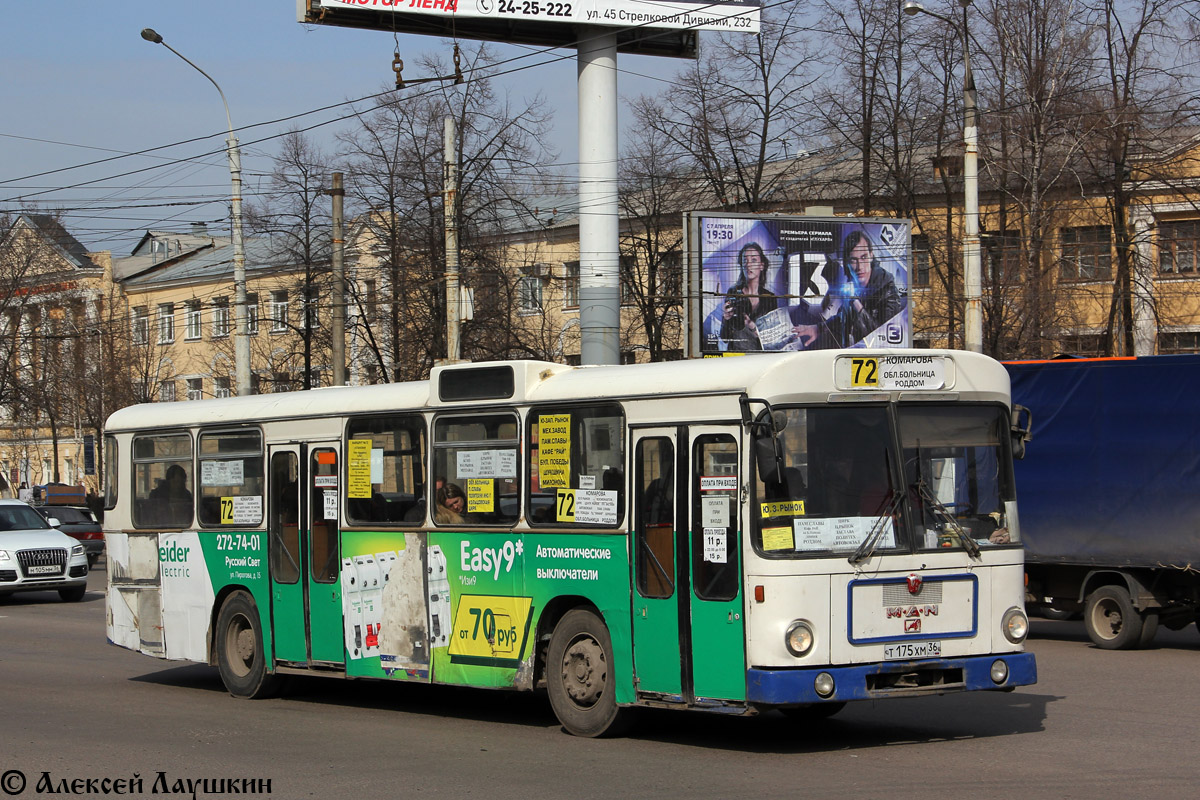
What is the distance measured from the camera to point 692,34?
1417 inches

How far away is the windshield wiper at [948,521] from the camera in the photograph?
30.5 ft

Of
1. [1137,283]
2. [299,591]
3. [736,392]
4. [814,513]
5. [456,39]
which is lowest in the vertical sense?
[299,591]

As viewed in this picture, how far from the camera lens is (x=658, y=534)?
9.64m

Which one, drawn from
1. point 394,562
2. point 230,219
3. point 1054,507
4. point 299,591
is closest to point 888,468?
point 394,562

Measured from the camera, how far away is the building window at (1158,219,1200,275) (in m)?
36.8

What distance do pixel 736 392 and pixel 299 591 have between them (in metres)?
5.26

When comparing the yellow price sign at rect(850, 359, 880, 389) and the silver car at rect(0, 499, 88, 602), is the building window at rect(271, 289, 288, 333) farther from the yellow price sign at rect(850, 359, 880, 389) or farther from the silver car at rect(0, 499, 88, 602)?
the yellow price sign at rect(850, 359, 880, 389)

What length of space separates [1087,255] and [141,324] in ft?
130

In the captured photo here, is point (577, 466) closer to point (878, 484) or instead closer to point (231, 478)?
point (878, 484)

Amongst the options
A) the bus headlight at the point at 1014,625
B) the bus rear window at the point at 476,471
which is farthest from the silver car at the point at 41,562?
the bus headlight at the point at 1014,625

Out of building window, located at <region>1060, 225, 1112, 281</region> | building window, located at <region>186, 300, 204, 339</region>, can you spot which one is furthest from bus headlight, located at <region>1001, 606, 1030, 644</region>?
building window, located at <region>186, 300, 204, 339</region>

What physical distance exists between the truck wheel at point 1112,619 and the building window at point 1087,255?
2159 centimetres

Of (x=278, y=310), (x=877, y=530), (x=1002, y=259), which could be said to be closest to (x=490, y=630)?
(x=877, y=530)

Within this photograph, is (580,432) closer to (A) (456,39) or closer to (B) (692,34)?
(A) (456,39)
